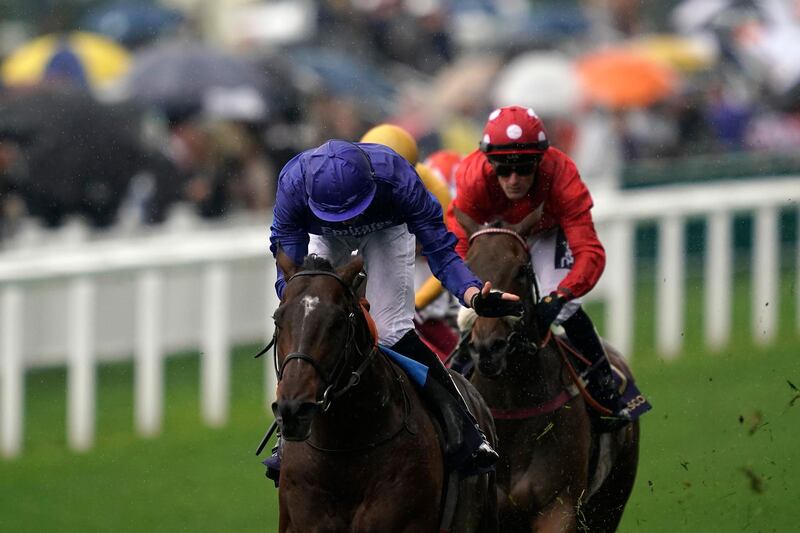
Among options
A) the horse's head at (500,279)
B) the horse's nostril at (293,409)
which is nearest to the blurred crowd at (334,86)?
the horse's head at (500,279)

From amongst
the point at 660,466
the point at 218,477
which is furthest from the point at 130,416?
the point at 660,466

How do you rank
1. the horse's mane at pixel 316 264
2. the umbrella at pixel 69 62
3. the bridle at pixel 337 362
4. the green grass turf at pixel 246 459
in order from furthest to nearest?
the umbrella at pixel 69 62 < the green grass turf at pixel 246 459 < the horse's mane at pixel 316 264 < the bridle at pixel 337 362

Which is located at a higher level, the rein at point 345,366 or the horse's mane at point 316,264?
the horse's mane at point 316,264

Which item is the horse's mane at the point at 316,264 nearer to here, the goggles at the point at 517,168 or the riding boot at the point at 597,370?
the goggles at the point at 517,168

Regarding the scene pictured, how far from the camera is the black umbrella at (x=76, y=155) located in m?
14.5

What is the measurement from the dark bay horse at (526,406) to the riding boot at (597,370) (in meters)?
0.18

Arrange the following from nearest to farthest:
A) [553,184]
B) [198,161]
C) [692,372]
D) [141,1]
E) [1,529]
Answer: [553,184] → [1,529] → [692,372] → [198,161] → [141,1]

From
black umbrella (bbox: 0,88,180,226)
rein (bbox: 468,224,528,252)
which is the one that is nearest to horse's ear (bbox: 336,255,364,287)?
rein (bbox: 468,224,528,252)

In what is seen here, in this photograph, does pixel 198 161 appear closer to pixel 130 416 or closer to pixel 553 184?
pixel 130 416

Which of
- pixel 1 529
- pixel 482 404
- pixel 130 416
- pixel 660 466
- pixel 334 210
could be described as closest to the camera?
pixel 334 210

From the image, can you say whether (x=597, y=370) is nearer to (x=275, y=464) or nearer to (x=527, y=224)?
(x=527, y=224)

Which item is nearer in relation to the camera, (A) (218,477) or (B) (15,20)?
(A) (218,477)

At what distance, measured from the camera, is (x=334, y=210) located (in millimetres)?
6012

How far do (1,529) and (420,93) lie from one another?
39.9 feet
